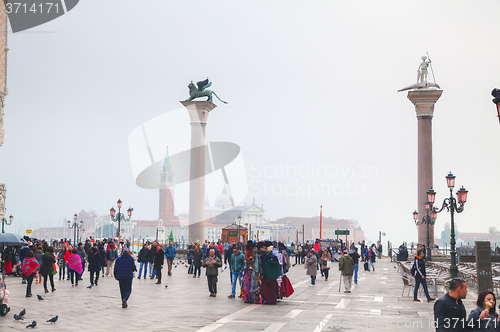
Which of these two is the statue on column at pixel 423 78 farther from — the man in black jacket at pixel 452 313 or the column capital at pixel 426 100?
the man in black jacket at pixel 452 313

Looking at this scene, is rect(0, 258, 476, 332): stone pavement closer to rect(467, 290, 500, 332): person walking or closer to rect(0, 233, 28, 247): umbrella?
rect(467, 290, 500, 332): person walking

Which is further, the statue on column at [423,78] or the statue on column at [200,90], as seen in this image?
the statue on column at [200,90]

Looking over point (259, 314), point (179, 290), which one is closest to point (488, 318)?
point (259, 314)

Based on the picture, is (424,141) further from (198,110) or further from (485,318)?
(485,318)

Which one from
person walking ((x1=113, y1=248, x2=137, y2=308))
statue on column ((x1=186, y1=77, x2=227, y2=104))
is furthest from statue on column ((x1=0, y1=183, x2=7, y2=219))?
statue on column ((x1=186, y1=77, x2=227, y2=104))

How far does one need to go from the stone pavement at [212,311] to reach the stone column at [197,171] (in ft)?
77.3

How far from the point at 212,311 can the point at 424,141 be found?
27.8 meters

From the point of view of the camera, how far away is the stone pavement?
10.1m

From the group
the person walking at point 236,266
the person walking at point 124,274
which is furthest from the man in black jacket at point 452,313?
the person walking at point 236,266

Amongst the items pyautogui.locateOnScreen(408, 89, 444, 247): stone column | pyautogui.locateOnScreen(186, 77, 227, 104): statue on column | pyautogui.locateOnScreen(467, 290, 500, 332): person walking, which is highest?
pyautogui.locateOnScreen(186, 77, 227, 104): statue on column

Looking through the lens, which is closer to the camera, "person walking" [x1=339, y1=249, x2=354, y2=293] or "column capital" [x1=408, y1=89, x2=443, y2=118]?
"person walking" [x1=339, y1=249, x2=354, y2=293]

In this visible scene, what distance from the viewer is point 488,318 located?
5.97m

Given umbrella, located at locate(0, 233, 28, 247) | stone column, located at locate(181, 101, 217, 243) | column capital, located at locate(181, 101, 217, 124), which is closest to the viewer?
umbrella, located at locate(0, 233, 28, 247)

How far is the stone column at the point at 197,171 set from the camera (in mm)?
41031
